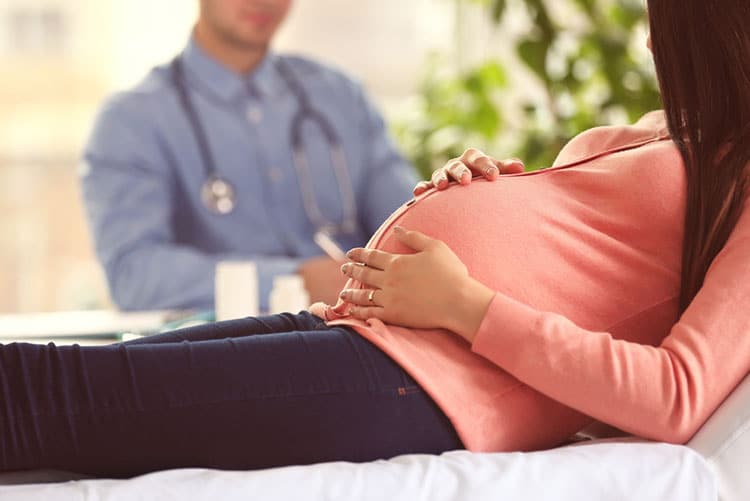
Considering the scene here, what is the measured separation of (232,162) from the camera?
113 inches

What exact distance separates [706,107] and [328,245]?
5.31 ft

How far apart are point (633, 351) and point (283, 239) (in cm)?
182

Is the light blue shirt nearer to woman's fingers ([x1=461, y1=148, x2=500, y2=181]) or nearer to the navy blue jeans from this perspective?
woman's fingers ([x1=461, y1=148, x2=500, y2=181])

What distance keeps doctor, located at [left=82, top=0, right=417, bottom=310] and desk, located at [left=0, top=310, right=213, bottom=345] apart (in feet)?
1.36

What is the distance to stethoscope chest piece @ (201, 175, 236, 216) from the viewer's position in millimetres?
2820

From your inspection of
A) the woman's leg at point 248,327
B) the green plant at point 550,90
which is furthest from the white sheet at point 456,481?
the green plant at point 550,90

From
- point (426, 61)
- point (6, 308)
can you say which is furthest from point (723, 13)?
point (6, 308)

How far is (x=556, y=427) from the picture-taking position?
1229 mm

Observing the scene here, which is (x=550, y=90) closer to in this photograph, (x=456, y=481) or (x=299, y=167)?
(x=299, y=167)

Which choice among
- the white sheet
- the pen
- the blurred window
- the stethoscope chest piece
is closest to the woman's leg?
the white sheet

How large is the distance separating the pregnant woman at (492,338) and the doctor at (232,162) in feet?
4.81

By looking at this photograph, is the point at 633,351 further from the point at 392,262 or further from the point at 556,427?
the point at 392,262

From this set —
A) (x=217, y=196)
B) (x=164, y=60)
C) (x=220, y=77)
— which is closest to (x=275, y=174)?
(x=217, y=196)

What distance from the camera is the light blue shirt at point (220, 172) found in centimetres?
267
